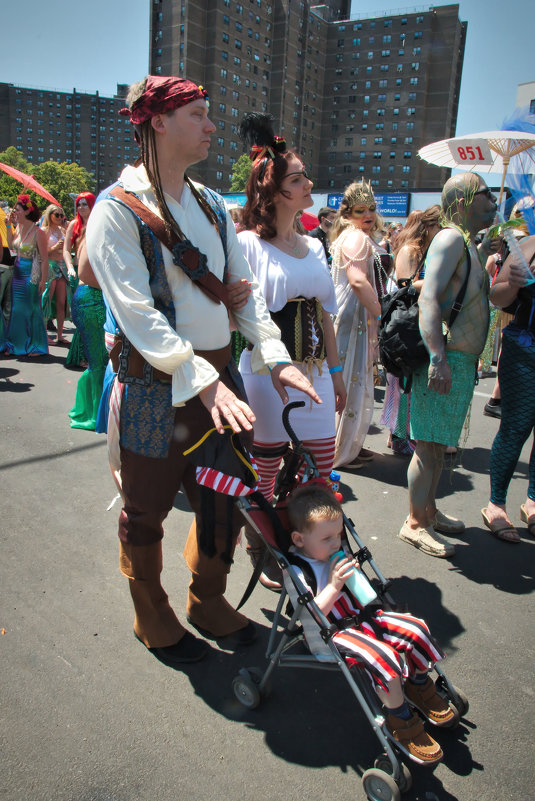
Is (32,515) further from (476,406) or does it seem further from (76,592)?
(476,406)

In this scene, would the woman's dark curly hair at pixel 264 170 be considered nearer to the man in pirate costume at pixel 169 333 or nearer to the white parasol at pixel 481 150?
the man in pirate costume at pixel 169 333

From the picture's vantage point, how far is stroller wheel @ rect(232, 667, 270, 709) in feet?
7.13

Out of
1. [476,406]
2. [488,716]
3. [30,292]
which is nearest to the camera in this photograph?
[488,716]

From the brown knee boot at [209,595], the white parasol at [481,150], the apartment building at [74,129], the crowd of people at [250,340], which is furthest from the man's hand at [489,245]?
the apartment building at [74,129]

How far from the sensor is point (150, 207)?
2.01 m

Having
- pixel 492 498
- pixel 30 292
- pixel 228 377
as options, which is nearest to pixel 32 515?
pixel 228 377

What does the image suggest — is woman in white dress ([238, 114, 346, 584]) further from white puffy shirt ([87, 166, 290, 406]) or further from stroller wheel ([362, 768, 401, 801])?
stroller wheel ([362, 768, 401, 801])

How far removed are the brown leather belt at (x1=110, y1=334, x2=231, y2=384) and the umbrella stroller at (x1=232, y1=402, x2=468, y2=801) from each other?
36 cm

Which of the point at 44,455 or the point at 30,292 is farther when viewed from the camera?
the point at 30,292

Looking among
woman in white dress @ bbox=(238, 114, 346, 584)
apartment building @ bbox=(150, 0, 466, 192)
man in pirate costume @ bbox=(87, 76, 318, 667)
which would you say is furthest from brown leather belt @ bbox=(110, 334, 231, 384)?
apartment building @ bbox=(150, 0, 466, 192)

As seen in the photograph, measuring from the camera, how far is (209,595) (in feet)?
8.22

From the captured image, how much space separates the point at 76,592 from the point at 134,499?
1.00 metres

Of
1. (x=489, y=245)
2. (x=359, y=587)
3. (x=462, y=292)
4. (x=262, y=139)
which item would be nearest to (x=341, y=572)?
(x=359, y=587)

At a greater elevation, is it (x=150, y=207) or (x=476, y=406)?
(x=150, y=207)
